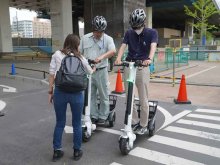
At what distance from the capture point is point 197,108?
7.12m

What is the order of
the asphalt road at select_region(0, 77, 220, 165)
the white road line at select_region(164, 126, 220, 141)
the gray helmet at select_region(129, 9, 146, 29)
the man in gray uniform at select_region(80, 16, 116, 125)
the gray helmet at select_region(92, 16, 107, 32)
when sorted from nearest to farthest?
the asphalt road at select_region(0, 77, 220, 165) → the gray helmet at select_region(129, 9, 146, 29) → the gray helmet at select_region(92, 16, 107, 32) → the man in gray uniform at select_region(80, 16, 116, 125) → the white road line at select_region(164, 126, 220, 141)

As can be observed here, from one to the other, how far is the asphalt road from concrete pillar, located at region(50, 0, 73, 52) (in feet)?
64.8

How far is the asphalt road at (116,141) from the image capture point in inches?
159

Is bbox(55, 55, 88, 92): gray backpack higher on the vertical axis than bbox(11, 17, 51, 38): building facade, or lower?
lower

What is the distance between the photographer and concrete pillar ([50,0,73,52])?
85.8 ft

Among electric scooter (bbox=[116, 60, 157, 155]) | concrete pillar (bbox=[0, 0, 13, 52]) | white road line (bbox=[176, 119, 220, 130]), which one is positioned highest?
concrete pillar (bbox=[0, 0, 13, 52])

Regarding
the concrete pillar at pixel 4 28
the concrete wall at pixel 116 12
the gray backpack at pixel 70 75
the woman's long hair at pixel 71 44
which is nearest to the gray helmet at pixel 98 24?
the woman's long hair at pixel 71 44

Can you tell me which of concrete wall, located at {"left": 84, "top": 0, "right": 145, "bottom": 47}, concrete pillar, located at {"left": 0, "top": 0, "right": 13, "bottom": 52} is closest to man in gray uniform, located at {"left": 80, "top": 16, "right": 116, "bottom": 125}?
concrete wall, located at {"left": 84, "top": 0, "right": 145, "bottom": 47}

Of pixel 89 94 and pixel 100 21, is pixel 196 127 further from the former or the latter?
pixel 100 21

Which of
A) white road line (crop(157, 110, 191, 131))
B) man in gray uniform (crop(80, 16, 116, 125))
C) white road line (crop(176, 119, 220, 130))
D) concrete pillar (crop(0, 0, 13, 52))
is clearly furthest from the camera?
concrete pillar (crop(0, 0, 13, 52))

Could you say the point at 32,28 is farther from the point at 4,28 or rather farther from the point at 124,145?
the point at 124,145

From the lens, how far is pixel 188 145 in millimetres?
4551

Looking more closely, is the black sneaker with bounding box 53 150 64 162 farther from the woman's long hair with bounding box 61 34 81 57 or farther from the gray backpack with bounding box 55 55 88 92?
the woman's long hair with bounding box 61 34 81 57

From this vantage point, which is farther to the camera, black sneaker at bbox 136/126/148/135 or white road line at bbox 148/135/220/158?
black sneaker at bbox 136/126/148/135
